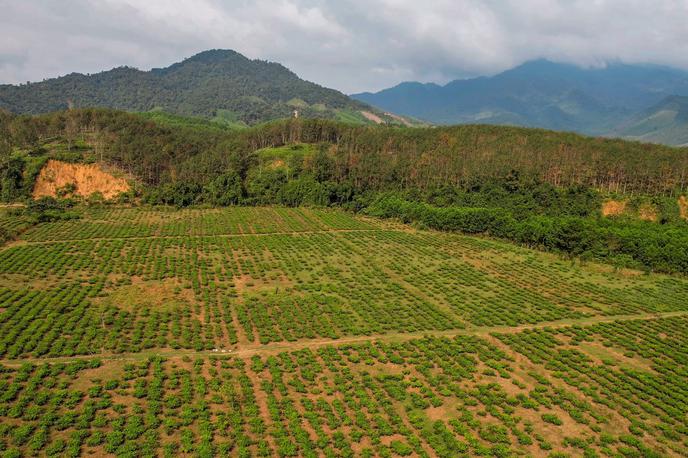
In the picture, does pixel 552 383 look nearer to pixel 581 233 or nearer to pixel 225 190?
pixel 581 233

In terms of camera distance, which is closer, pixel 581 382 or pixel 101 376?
pixel 101 376

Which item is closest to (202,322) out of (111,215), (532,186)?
(111,215)

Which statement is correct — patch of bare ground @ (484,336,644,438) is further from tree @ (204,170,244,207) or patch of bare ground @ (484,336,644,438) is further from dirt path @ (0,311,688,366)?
tree @ (204,170,244,207)

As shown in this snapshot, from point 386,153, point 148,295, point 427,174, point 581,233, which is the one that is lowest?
point 148,295

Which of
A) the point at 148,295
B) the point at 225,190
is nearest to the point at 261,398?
the point at 148,295

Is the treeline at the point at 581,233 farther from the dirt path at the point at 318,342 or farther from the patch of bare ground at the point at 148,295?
the patch of bare ground at the point at 148,295

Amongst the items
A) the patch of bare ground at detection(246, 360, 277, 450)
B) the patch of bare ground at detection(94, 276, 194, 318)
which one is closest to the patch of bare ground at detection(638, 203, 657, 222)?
the patch of bare ground at detection(94, 276, 194, 318)

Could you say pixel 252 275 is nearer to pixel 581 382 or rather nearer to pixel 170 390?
pixel 170 390
